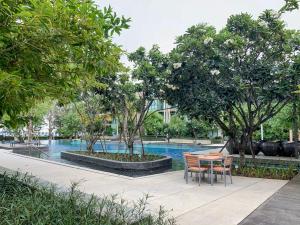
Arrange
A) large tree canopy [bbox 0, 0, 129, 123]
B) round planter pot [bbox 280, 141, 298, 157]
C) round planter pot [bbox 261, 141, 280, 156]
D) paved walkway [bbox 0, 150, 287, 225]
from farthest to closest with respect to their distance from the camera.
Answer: round planter pot [bbox 261, 141, 280, 156]
round planter pot [bbox 280, 141, 298, 157]
paved walkway [bbox 0, 150, 287, 225]
large tree canopy [bbox 0, 0, 129, 123]

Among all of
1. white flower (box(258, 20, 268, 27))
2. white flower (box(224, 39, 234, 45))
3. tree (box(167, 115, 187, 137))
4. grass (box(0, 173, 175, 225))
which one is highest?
white flower (box(258, 20, 268, 27))

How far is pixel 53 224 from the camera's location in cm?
379

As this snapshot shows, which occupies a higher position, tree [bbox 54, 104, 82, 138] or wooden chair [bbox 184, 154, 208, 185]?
tree [bbox 54, 104, 82, 138]

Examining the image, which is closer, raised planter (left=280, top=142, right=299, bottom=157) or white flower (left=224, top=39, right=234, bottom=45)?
white flower (left=224, top=39, right=234, bottom=45)

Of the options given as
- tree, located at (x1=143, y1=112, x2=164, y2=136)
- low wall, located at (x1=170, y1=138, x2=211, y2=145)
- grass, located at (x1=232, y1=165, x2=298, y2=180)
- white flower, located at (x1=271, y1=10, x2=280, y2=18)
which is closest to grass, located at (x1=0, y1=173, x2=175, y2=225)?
grass, located at (x1=232, y1=165, x2=298, y2=180)

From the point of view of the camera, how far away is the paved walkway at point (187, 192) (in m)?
6.32

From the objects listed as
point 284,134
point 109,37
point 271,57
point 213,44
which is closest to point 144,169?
point 213,44

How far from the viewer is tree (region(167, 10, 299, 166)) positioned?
10.6 meters

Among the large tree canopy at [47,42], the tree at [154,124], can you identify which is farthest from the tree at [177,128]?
the large tree canopy at [47,42]

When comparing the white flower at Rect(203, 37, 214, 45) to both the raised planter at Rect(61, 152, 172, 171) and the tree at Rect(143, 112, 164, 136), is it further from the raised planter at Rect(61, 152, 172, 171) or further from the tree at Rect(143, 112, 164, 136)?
the tree at Rect(143, 112, 164, 136)

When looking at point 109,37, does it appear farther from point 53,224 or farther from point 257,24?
point 257,24

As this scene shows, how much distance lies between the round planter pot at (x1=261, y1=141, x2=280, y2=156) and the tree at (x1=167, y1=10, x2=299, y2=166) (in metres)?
6.08

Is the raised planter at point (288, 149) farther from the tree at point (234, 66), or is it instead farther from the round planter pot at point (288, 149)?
the tree at point (234, 66)

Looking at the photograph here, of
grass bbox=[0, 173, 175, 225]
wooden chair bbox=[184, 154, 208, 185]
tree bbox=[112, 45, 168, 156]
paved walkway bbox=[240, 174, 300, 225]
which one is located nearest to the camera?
grass bbox=[0, 173, 175, 225]
